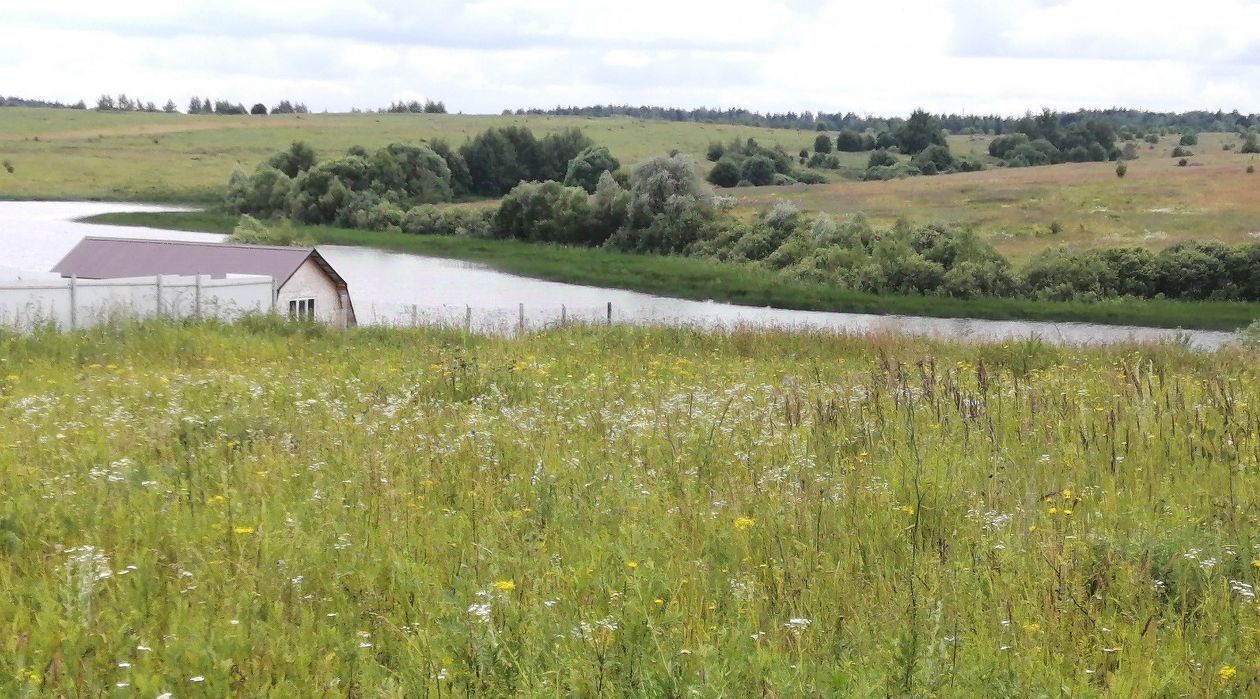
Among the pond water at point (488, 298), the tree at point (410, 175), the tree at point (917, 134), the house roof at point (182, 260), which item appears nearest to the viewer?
the house roof at point (182, 260)

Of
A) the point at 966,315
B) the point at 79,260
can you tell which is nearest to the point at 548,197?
the point at 966,315

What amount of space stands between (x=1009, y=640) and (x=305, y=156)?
364 feet

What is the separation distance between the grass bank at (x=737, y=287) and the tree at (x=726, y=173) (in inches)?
1665

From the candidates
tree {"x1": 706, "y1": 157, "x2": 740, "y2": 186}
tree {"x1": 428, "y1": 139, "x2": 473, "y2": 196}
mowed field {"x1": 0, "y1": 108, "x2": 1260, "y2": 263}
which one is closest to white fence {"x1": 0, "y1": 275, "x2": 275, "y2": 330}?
mowed field {"x1": 0, "y1": 108, "x2": 1260, "y2": 263}

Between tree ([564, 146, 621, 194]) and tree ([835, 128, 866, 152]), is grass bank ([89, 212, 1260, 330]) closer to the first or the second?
tree ([564, 146, 621, 194])

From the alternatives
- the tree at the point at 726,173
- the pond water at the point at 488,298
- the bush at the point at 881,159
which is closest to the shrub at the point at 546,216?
the pond water at the point at 488,298

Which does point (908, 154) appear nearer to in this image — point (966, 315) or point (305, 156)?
point (305, 156)

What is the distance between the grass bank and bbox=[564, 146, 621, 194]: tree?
25985mm

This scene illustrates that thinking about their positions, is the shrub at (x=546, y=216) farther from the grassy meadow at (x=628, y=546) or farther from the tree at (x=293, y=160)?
the grassy meadow at (x=628, y=546)

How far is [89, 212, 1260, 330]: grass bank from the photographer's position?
162ft

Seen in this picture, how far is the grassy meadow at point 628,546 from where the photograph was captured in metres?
4.24

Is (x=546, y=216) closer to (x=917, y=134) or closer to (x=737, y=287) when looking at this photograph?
(x=737, y=287)

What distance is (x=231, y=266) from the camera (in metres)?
37.8

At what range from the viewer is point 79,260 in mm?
Result: 40562
